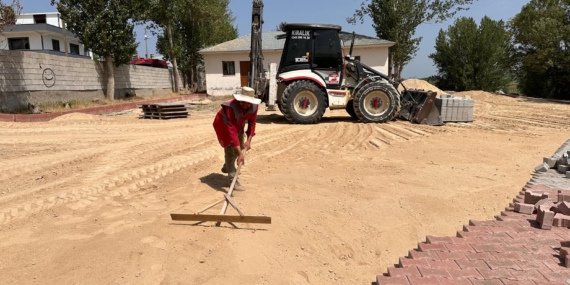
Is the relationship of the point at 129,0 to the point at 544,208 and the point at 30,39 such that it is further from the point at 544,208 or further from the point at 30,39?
the point at 30,39

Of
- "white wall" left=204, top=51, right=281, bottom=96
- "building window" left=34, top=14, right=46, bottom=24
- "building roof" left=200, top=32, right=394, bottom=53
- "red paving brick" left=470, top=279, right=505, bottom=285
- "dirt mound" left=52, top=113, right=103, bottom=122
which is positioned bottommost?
"red paving brick" left=470, top=279, right=505, bottom=285

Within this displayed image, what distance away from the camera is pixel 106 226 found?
12.9ft

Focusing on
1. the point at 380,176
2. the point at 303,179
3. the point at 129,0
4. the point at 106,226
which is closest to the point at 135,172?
the point at 106,226

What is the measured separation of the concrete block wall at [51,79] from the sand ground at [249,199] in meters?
3.86

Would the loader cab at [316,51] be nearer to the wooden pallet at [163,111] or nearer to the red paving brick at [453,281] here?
the wooden pallet at [163,111]

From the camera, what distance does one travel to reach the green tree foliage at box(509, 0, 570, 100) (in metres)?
21.0

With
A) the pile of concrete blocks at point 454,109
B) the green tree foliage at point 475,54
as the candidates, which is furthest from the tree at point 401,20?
the pile of concrete blocks at point 454,109

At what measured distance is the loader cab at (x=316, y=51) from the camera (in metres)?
10.2

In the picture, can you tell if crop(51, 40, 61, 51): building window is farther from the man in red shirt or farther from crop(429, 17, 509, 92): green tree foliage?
the man in red shirt

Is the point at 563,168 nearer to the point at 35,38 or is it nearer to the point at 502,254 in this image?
the point at 502,254

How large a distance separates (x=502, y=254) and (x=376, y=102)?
7.91m

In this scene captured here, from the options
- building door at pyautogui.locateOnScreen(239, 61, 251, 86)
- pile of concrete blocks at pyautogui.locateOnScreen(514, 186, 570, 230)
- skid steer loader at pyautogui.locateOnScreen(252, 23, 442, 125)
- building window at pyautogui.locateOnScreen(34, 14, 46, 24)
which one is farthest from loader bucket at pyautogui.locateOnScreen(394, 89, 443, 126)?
building window at pyautogui.locateOnScreen(34, 14, 46, 24)

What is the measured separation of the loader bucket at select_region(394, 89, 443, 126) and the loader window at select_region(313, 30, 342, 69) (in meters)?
2.40

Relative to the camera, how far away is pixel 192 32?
27312 mm
